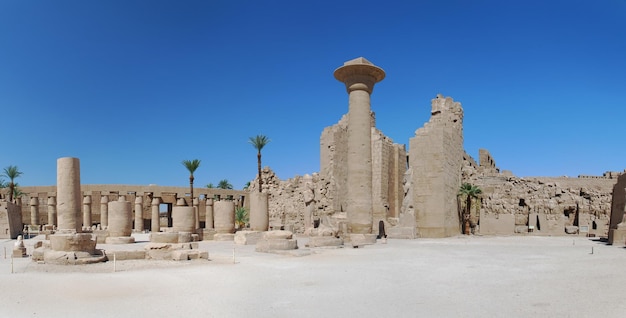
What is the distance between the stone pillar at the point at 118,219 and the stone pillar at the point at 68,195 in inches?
196

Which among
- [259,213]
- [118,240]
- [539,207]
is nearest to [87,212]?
[118,240]

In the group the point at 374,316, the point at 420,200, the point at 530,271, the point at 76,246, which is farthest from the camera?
the point at 420,200

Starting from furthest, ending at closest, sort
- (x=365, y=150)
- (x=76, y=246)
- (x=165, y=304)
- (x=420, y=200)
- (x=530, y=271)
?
(x=420, y=200) → (x=365, y=150) → (x=76, y=246) → (x=530, y=271) → (x=165, y=304)

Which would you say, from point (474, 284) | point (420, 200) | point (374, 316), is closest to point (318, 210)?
point (420, 200)

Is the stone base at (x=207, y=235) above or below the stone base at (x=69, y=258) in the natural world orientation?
below

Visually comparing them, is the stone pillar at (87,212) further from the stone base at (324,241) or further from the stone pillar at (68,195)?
the stone base at (324,241)

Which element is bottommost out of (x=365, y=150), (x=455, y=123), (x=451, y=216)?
(x=451, y=216)

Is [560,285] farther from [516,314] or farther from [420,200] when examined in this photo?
[420,200]

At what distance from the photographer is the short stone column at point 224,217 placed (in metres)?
22.5

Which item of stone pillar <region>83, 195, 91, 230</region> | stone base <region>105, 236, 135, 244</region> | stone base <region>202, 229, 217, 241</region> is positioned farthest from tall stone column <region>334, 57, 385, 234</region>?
stone pillar <region>83, 195, 91, 230</region>

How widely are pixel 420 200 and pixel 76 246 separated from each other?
629 inches

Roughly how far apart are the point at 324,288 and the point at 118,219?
1627 cm

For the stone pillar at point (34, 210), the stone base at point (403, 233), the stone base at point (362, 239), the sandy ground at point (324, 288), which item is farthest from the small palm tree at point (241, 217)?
the sandy ground at point (324, 288)

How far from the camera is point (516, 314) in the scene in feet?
20.3
